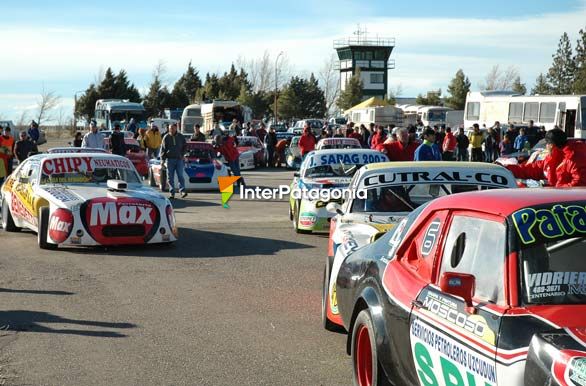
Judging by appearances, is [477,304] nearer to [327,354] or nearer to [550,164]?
[327,354]

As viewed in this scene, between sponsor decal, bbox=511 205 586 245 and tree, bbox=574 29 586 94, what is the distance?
7258 centimetres

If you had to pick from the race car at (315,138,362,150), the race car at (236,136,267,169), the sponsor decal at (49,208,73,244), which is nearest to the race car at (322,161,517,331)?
the sponsor decal at (49,208,73,244)

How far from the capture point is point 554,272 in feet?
14.0

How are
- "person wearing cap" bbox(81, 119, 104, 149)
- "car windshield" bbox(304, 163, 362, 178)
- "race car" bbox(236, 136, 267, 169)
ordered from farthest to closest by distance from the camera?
"race car" bbox(236, 136, 267, 169) < "person wearing cap" bbox(81, 119, 104, 149) < "car windshield" bbox(304, 163, 362, 178)

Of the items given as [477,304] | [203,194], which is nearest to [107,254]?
[477,304]

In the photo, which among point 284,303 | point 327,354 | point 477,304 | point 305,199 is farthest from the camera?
point 305,199

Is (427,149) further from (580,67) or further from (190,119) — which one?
(580,67)

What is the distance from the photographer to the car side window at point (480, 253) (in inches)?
170

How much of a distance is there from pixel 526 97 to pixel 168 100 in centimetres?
5691

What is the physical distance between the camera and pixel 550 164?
10680mm

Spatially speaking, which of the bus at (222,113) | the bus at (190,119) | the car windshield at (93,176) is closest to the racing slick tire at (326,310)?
the car windshield at (93,176)

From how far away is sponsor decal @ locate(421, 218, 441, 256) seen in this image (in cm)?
505

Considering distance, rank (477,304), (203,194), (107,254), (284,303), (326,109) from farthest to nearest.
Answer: (326,109) < (203,194) < (107,254) < (284,303) < (477,304)

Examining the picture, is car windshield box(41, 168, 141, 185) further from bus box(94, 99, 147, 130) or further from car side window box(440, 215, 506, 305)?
bus box(94, 99, 147, 130)
